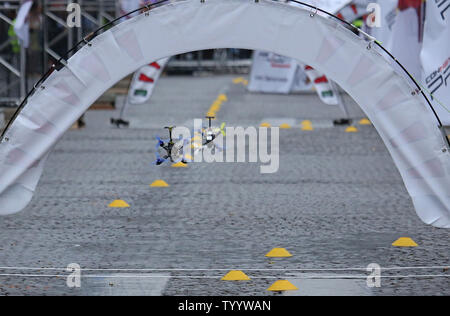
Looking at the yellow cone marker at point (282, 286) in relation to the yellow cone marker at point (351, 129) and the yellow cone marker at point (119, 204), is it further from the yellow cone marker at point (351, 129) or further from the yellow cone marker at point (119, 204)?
the yellow cone marker at point (351, 129)

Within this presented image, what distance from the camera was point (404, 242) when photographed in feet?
31.1

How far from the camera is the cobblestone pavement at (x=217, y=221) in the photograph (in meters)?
8.29

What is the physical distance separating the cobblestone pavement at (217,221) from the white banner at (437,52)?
4.32 feet

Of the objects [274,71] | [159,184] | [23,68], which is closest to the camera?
[159,184]

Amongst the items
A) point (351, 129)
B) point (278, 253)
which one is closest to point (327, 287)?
point (278, 253)

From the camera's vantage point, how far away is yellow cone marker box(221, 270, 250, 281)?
26.4 feet

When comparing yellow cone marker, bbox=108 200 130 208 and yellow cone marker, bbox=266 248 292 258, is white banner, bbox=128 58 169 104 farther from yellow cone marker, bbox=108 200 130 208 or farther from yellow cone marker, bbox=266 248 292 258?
yellow cone marker, bbox=266 248 292 258

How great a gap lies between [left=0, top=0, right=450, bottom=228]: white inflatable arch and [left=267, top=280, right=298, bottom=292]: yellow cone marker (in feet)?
4.73

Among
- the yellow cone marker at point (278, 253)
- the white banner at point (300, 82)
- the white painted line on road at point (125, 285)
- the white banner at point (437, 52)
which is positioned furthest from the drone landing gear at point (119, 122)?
the white painted line on road at point (125, 285)

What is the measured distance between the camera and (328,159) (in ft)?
50.8

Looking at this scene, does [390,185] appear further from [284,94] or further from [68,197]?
[284,94]

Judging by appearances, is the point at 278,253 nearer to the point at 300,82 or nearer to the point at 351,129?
the point at 351,129

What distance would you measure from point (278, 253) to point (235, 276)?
40.1 inches

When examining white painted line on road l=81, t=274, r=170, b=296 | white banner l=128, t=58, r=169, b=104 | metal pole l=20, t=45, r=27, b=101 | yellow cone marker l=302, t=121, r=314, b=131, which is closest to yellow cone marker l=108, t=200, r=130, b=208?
white painted line on road l=81, t=274, r=170, b=296
